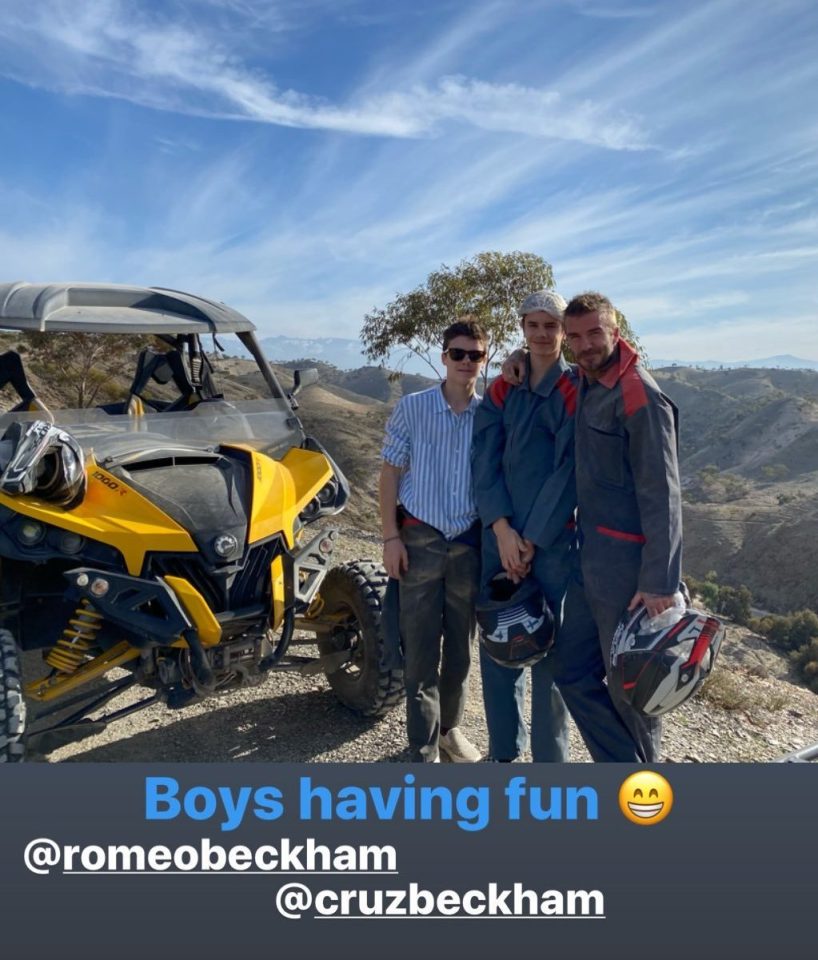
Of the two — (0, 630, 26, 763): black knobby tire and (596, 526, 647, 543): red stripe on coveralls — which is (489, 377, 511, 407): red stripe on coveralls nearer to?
(596, 526, 647, 543): red stripe on coveralls

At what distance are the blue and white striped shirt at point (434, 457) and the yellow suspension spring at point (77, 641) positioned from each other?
148 centimetres

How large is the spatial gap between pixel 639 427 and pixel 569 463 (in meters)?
0.49

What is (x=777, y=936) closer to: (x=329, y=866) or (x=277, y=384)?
(x=329, y=866)

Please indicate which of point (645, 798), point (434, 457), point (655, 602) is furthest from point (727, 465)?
point (645, 798)

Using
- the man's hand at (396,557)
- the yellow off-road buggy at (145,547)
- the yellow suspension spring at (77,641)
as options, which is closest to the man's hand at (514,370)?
the man's hand at (396,557)

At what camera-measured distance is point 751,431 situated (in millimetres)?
72875

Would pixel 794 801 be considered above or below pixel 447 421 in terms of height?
below

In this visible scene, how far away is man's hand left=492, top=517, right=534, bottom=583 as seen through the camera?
3572 mm

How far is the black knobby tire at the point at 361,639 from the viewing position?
4.48 metres

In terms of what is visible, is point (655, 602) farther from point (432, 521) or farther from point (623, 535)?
point (432, 521)

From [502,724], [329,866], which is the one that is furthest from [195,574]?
[502,724]

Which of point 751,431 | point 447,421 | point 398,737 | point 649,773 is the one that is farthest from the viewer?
point 751,431

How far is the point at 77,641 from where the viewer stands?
3.46 metres

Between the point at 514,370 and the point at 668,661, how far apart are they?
1.42m
